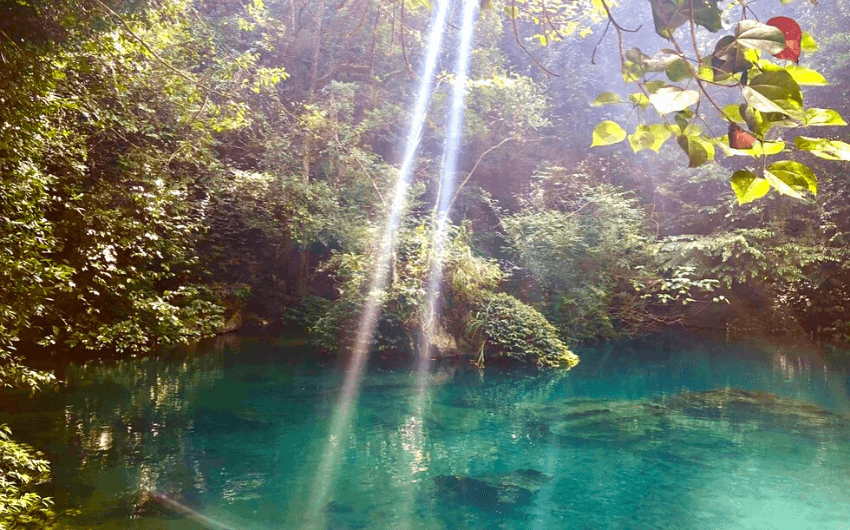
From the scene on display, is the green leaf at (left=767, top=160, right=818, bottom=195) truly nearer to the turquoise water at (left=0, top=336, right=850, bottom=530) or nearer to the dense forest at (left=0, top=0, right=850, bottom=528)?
the turquoise water at (left=0, top=336, right=850, bottom=530)

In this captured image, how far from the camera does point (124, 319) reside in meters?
6.34

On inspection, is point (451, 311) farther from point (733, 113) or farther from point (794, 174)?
point (794, 174)

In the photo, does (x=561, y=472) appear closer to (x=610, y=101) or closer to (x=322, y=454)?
(x=322, y=454)

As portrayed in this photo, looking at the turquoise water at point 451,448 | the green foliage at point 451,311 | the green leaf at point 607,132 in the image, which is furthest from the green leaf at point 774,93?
the green foliage at point 451,311

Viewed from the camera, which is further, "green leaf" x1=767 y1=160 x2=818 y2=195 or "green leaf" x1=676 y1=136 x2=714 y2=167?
"green leaf" x1=676 y1=136 x2=714 y2=167

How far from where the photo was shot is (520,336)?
10.8 meters

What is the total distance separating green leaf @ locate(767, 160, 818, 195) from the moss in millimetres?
10079

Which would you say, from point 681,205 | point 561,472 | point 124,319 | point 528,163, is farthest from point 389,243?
point 681,205

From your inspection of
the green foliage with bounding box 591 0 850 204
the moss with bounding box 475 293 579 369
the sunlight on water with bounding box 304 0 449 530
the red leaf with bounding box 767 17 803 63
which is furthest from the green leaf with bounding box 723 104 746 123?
the moss with bounding box 475 293 579 369

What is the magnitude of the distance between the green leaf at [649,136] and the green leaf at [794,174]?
0.81 feet

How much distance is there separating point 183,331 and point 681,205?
500 inches

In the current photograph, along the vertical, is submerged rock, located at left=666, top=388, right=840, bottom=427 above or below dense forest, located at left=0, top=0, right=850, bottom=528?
below

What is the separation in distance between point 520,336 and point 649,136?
1006 cm

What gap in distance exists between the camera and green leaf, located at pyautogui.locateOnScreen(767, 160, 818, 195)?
705 mm
